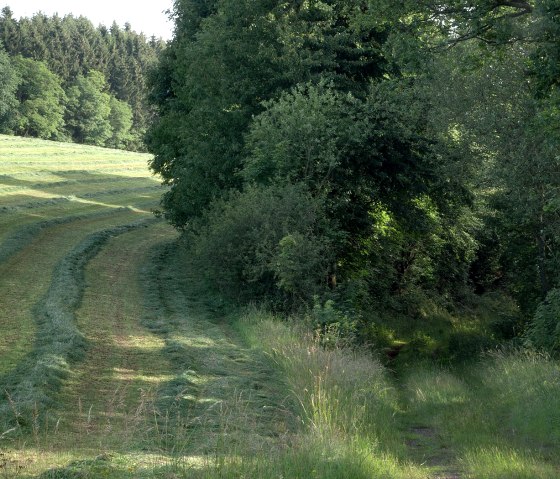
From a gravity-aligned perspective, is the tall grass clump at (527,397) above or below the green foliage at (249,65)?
below

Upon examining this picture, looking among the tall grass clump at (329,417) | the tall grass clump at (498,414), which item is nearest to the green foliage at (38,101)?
the tall grass clump at (329,417)

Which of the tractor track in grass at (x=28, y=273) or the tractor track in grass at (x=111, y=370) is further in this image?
the tractor track in grass at (x=28, y=273)

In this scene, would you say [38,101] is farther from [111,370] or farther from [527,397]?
[527,397]

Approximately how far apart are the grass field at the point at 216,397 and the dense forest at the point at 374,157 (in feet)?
7.93

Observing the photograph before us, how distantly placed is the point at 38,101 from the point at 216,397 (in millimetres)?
101578

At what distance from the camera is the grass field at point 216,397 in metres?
9.10

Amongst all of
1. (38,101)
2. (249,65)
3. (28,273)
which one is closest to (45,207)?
(28,273)

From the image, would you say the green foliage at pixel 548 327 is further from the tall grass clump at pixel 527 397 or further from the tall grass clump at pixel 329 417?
the tall grass clump at pixel 329 417

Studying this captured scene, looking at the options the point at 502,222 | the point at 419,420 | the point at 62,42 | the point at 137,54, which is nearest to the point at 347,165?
the point at 502,222

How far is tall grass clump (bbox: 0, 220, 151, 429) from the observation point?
1117 centimetres

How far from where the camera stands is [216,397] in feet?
42.8

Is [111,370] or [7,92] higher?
[7,92]

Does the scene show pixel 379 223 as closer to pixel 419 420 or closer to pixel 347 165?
pixel 347 165

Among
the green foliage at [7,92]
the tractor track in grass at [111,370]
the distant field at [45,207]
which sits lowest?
the distant field at [45,207]
